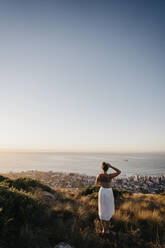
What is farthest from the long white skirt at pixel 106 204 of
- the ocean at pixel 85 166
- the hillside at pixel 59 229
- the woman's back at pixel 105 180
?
the ocean at pixel 85 166

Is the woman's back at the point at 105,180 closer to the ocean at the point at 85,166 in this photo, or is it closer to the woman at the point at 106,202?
the woman at the point at 106,202

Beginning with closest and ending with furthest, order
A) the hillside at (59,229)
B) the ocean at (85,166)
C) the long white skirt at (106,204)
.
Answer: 1. the hillside at (59,229)
2. the long white skirt at (106,204)
3. the ocean at (85,166)

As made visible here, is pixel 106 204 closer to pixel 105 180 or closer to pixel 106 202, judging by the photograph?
pixel 106 202

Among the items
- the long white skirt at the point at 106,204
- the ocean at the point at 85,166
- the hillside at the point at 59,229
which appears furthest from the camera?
the ocean at the point at 85,166

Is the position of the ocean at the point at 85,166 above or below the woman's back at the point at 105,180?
below

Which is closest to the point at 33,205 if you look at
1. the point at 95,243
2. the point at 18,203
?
the point at 18,203

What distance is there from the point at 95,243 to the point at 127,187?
16.8 metres

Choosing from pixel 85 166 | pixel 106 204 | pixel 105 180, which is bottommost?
pixel 85 166

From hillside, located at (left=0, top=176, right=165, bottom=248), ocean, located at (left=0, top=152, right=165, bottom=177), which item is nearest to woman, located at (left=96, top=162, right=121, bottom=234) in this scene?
hillside, located at (left=0, top=176, right=165, bottom=248)

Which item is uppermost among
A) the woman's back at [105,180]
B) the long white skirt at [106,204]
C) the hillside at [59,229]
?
the woman's back at [105,180]

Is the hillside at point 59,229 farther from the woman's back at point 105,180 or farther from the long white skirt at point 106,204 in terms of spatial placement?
the woman's back at point 105,180

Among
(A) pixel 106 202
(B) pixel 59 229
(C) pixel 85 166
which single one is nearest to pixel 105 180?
(A) pixel 106 202

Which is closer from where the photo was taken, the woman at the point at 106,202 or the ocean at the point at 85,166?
the woman at the point at 106,202

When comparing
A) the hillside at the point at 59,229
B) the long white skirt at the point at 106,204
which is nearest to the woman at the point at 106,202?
the long white skirt at the point at 106,204
